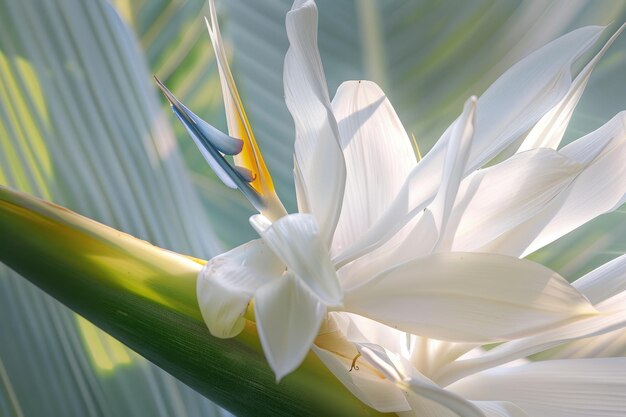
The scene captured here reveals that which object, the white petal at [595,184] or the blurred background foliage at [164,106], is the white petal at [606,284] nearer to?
the white petal at [595,184]

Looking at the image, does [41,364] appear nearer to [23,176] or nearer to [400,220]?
[23,176]

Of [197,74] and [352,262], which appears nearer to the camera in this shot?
[352,262]

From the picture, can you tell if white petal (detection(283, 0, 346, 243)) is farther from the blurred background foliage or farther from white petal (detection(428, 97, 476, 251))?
the blurred background foliage

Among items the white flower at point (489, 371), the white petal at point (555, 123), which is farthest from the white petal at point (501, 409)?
the white petal at point (555, 123)

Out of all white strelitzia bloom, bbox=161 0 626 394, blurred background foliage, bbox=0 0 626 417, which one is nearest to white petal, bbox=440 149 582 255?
white strelitzia bloom, bbox=161 0 626 394

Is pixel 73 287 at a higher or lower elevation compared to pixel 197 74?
lower

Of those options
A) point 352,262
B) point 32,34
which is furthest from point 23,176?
point 352,262
